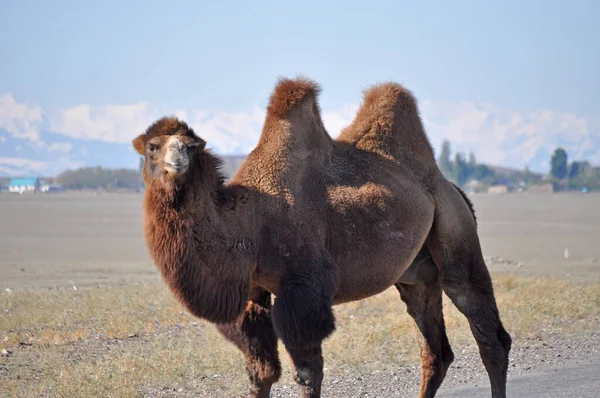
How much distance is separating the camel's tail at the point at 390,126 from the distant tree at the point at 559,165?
13674 cm

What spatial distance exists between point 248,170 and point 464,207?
210cm

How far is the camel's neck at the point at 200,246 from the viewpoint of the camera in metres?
6.06

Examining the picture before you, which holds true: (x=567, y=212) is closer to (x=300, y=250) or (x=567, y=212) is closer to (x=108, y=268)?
(x=108, y=268)

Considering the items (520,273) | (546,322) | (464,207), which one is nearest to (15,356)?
(464,207)

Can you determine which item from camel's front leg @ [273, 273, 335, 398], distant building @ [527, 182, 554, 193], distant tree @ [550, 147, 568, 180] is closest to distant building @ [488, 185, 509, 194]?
distant building @ [527, 182, 554, 193]

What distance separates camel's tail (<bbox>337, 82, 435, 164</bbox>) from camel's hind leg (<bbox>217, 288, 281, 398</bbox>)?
1.78 m

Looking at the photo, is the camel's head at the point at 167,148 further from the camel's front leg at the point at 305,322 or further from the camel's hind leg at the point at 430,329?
the camel's hind leg at the point at 430,329

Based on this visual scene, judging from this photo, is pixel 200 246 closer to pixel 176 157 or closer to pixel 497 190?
pixel 176 157

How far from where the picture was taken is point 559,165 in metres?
143

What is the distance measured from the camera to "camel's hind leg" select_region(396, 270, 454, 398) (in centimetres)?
768

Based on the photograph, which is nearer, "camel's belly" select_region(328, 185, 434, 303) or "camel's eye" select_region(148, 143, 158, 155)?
"camel's eye" select_region(148, 143, 158, 155)

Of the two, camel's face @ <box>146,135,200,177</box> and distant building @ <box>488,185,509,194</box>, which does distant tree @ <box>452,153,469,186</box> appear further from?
camel's face @ <box>146,135,200,177</box>

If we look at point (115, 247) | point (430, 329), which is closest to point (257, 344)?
point (430, 329)

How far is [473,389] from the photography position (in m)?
8.30
